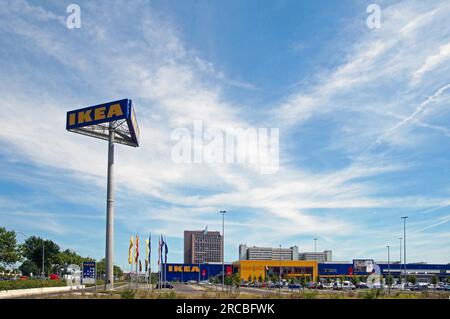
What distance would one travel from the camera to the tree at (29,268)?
153 meters

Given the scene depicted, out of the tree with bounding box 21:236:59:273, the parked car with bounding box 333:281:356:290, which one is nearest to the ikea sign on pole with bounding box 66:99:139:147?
the parked car with bounding box 333:281:356:290

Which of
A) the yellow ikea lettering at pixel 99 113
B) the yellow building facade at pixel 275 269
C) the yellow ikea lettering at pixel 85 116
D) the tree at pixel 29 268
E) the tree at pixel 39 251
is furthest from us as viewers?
the tree at pixel 29 268

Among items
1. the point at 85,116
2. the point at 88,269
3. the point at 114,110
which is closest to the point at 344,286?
the point at 88,269

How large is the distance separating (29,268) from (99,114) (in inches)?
4690

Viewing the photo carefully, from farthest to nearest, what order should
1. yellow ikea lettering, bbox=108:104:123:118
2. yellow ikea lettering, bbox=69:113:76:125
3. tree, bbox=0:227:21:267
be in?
tree, bbox=0:227:21:267, yellow ikea lettering, bbox=69:113:76:125, yellow ikea lettering, bbox=108:104:123:118

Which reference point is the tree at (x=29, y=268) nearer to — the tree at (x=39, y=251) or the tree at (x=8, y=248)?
the tree at (x=39, y=251)

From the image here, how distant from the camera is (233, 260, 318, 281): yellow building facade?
456 ft

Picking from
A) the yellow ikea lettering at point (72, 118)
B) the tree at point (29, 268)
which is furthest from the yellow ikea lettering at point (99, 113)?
the tree at point (29, 268)

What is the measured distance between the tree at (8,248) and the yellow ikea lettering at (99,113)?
140 ft

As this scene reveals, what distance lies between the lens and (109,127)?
6322 cm

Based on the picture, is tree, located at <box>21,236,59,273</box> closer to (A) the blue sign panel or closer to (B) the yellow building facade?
(B) the yellow building facade

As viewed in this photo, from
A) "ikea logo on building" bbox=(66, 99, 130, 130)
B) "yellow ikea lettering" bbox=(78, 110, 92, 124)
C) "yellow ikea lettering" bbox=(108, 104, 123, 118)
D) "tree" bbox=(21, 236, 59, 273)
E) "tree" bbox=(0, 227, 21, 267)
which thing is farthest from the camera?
"tree" bbox=(21, 236, 59, 273)
